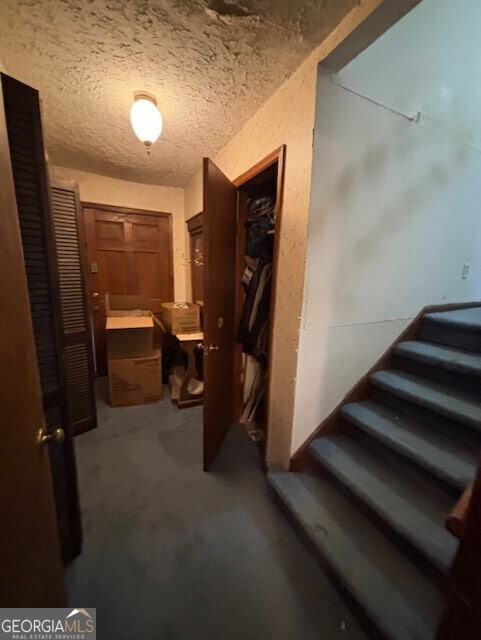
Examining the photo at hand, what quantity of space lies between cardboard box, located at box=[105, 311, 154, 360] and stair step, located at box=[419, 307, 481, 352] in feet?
7.75

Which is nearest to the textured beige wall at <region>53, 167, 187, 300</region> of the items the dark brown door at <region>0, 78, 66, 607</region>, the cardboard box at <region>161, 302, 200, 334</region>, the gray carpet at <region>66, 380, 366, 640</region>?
the cardboard box at <region>161, 302, 200, 334</region>

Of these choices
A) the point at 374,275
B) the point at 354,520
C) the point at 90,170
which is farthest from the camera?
the point at 90,170

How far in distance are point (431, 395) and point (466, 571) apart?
3.27ft

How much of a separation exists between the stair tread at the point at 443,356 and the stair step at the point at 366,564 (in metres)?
1.00

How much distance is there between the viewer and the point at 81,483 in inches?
63.3

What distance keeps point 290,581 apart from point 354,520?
1.38 ft

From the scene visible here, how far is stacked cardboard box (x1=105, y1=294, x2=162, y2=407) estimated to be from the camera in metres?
2.39

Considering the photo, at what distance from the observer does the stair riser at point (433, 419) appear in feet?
4.21

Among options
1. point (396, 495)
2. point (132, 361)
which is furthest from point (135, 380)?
point (396, 495)

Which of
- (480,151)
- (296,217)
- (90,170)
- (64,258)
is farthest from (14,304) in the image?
(480,151)

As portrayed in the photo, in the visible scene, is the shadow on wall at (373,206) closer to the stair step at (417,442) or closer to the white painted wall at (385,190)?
the white painted wall at (385,190)

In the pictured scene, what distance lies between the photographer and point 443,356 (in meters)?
1.58

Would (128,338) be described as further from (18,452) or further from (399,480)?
(399,480)

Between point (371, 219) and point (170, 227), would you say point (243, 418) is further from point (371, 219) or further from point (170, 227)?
point (170, 227)
